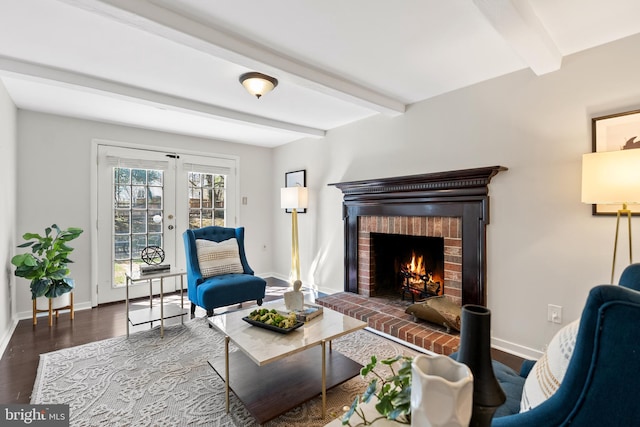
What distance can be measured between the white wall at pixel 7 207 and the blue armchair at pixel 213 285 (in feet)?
4.99

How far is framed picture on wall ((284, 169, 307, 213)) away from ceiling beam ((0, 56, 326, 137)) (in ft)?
3.27

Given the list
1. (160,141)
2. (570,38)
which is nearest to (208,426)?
(570,38)

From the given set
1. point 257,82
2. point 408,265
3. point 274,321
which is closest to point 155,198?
point 257,82

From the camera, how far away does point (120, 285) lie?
157 inches

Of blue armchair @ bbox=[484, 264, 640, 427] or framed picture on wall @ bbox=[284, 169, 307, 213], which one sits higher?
framed picture on wall @ bbox=[284, 169, 307, 213]

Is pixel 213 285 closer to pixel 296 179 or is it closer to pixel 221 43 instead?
pixel 221 43

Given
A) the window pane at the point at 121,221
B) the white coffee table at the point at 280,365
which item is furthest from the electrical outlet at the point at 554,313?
the window pane at the point at 121,221

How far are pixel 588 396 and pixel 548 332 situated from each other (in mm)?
2091

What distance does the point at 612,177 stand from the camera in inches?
68.1

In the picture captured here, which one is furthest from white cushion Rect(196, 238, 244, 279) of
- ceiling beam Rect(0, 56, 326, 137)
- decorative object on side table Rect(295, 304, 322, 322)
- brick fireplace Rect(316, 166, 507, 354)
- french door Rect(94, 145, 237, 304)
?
decorative object on side table Rect(295, 304, 322, 322)

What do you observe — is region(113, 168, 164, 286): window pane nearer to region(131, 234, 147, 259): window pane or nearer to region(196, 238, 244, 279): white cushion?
region(131, 234, 147, 259): window pane

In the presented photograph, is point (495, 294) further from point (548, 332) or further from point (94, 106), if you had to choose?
point (94, 106)

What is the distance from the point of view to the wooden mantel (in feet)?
8.73

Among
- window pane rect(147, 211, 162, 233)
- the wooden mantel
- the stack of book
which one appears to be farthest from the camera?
window pane rect(147, 211, 162, 233)
